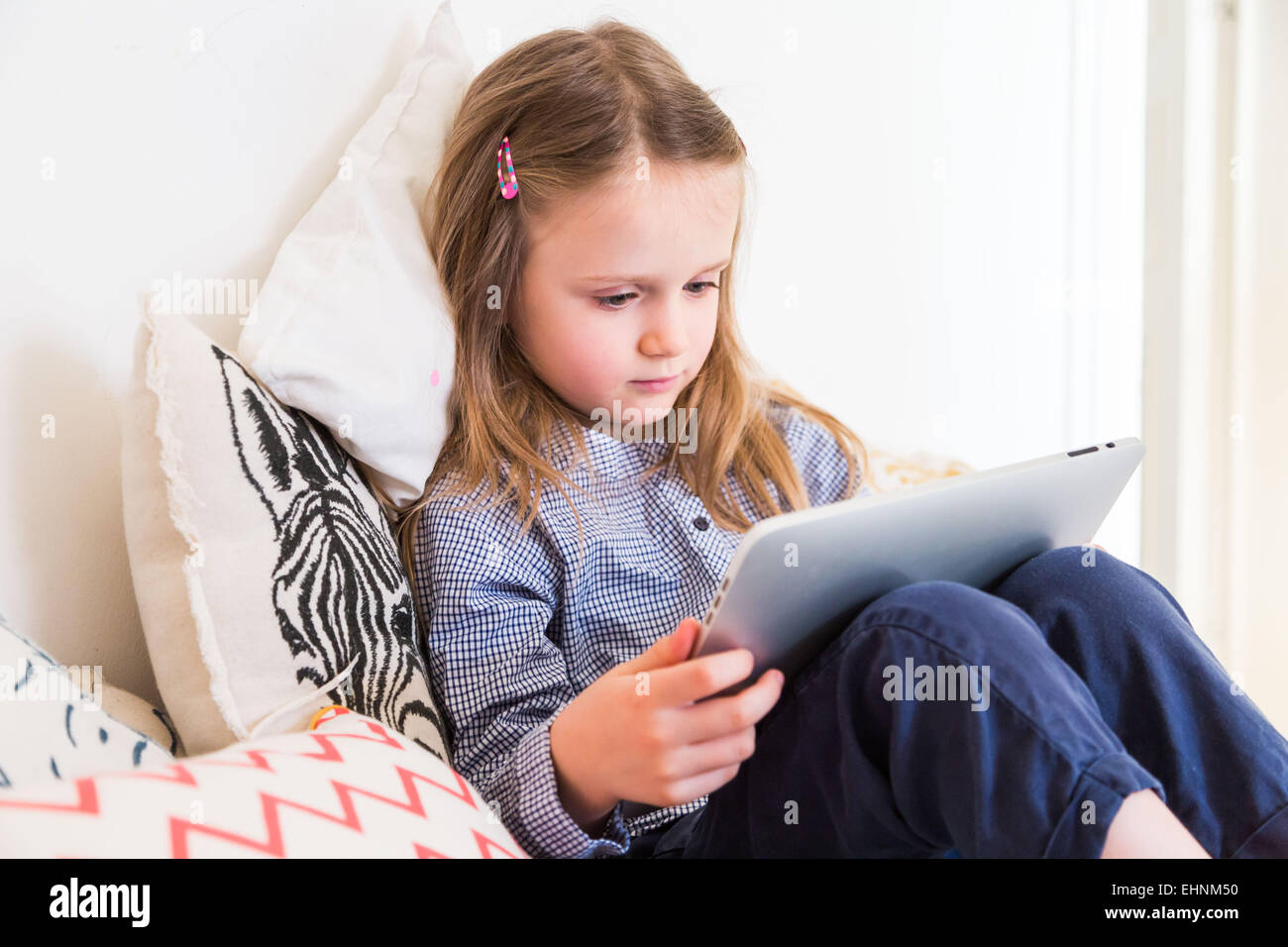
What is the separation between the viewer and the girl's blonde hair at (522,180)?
0.97m

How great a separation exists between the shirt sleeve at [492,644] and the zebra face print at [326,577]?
4 centimetres

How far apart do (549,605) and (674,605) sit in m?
0.12

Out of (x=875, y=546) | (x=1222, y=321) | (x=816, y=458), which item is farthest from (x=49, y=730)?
(x=1222, y=321)

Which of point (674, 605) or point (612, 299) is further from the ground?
point (612, 299)

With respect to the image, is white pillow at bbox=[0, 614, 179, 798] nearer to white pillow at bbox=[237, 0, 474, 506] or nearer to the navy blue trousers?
white pillow at bbox=[237, 0, 474, 506]

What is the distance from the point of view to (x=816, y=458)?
3.95 ft

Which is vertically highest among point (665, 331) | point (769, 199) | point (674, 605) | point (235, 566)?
point (769, 199)

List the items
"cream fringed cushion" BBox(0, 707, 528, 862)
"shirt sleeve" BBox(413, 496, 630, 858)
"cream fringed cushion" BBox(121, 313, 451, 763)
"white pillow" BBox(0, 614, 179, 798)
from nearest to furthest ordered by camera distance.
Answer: "cream fringed cushion" BBox(0, 707, 528, 862) → "white pillow" BBox(0, 614, 179, 798) → "cream fringed cushion" BBox(121, 313, 451, 763) → "shirt sleeve" BBox(413, 496, 630, 858)

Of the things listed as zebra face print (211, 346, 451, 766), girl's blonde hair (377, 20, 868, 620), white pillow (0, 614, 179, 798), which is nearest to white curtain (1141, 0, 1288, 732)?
girl's blonde hair (377, 20, 868, 620)

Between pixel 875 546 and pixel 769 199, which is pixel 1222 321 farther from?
pixel 875 546

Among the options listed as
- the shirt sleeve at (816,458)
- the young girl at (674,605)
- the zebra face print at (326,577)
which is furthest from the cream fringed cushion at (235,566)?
the shirt sleeve at (816,458)

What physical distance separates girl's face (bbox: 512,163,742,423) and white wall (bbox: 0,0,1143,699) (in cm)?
24

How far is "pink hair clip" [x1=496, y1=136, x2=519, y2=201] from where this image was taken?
99 centimetres
